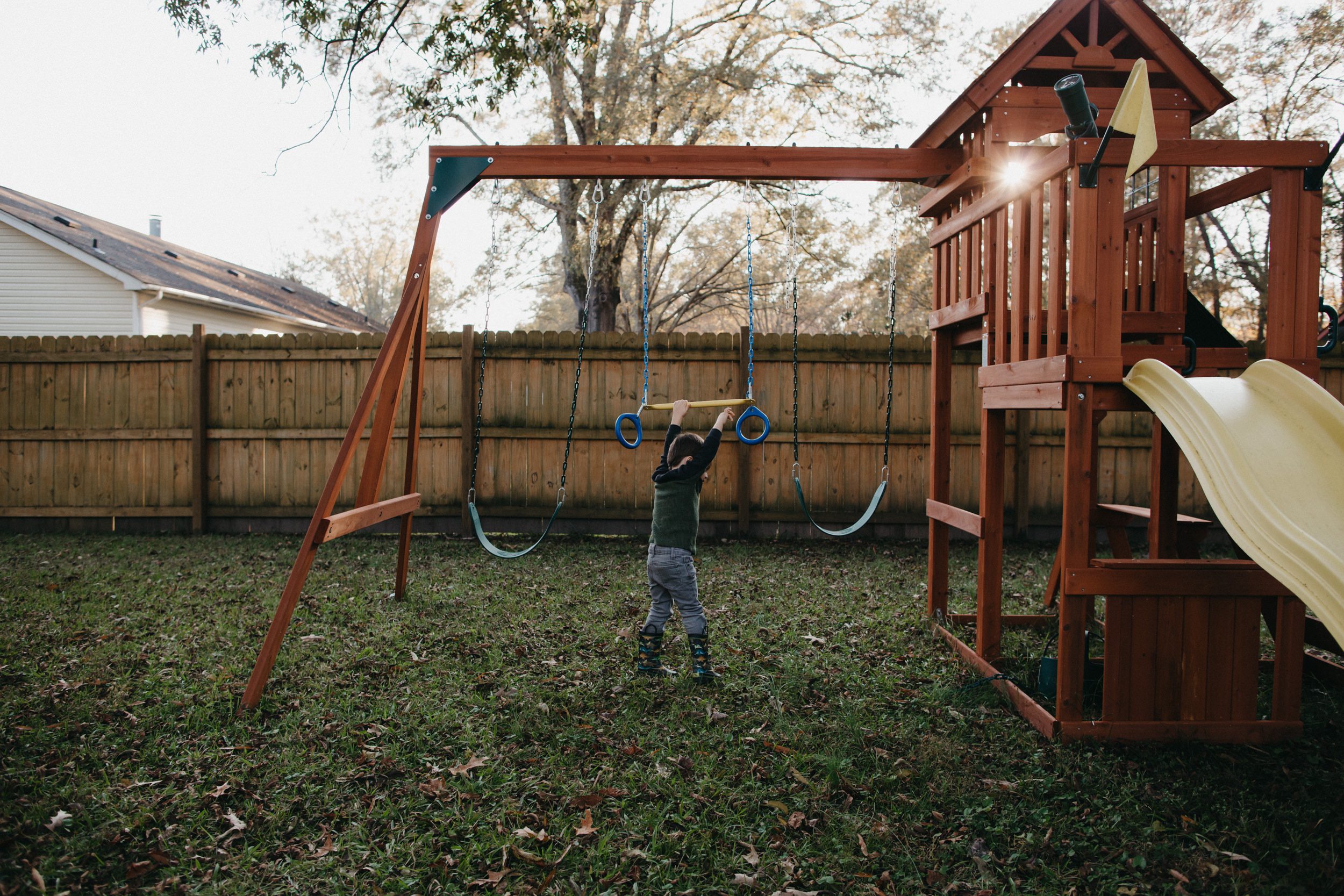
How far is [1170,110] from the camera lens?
16.3ft

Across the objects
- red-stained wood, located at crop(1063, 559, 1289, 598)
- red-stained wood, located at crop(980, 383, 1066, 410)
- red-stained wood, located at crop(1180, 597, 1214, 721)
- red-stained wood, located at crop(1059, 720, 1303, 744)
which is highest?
red-stained wood, located at crop(980, 383, 1066, 410)

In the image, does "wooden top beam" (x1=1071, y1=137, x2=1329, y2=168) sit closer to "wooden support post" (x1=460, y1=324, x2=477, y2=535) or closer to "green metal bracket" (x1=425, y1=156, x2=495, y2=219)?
"green metal bracket" (x1=425, y1=156, x2=495, y2=219)

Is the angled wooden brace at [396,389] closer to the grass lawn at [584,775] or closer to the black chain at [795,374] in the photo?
the grass lawn at [584,775]

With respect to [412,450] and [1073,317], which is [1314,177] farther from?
[412,450]

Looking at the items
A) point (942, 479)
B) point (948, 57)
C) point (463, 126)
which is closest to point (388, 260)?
point (463, 126)

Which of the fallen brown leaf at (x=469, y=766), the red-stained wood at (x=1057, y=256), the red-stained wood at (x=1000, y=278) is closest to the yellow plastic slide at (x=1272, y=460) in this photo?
the red-stained wood at (x=1057, y=256)

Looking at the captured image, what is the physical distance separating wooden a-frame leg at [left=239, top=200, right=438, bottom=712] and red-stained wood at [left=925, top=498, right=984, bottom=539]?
11.7 ft

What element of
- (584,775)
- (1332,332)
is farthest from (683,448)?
(1332,332)

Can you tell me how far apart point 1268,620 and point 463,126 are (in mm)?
16924

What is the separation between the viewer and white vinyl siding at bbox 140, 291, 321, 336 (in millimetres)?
15227

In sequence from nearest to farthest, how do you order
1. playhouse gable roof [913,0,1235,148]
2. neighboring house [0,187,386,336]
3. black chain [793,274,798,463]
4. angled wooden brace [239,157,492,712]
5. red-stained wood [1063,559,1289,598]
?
red-stained wood [1063,559,1289,598] < angled wooden brace [239,157,492,712] < playhouse gable roof [913,0,1235,148] < black chain [793,274,798,463] < neighboring house [0,187,386,336]

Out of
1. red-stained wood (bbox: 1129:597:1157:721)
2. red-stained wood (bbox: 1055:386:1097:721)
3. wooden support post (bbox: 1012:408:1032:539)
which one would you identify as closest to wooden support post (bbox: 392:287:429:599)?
red-stained wood (bbox: 1055:386:1097:721)

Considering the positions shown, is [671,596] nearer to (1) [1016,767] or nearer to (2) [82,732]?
(1) [1016,767]

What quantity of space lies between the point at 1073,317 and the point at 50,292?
1826cm
